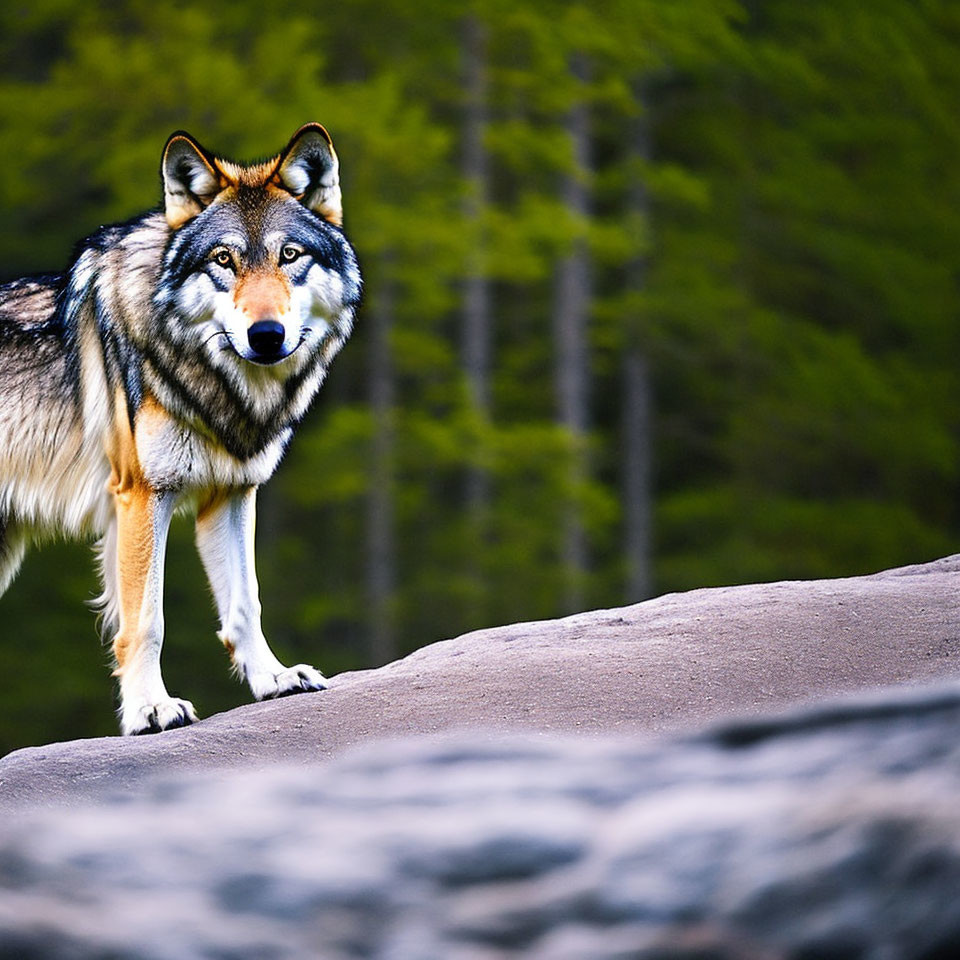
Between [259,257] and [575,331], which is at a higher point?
[575,331]

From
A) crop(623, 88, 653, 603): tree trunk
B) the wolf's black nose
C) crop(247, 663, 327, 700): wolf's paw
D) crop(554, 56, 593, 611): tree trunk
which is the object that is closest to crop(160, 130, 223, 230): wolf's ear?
the wolf's black nose

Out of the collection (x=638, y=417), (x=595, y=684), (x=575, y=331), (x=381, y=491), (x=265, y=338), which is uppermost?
(x=575, y=331)

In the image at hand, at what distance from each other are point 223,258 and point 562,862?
352 cm

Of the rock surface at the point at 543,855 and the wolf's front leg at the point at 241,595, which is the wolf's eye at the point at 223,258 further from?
the rock surface at the point at 543,855

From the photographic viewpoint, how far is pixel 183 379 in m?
5.63

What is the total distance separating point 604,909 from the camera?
2363 millimetres

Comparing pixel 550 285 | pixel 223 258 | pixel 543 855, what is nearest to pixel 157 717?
pixel 223 258

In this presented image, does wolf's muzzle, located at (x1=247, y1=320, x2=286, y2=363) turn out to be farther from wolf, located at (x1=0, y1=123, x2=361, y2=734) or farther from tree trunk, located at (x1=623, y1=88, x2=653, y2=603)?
tree trunk, located at (x1=623, y1=88, x2=653, y2=603)

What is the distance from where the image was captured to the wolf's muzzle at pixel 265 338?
527cm

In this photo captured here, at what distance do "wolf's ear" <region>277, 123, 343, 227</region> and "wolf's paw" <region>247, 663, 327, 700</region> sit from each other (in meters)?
1.74

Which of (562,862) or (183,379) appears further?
(183,379)

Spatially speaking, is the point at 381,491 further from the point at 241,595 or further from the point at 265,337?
the point at 265,337

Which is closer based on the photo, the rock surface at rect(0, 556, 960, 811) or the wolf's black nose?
the rock surface at rect(0, 556, 960, 811)

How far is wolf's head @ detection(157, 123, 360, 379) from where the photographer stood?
5.37 m
